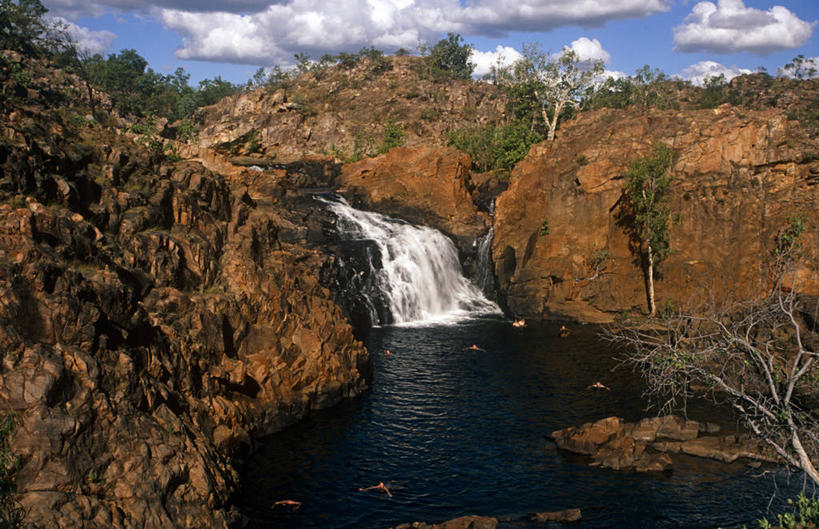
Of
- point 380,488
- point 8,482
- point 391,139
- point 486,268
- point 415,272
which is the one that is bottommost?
point 380,488

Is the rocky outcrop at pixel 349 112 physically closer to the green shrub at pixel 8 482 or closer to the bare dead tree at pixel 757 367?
the bare dead tree at pixel 757 367

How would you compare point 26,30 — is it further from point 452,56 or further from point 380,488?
point 380,488

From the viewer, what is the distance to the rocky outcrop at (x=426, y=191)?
57.6m

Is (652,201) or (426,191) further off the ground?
(426,191)

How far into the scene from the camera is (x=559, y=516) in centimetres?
2092

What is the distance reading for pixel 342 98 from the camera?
107m

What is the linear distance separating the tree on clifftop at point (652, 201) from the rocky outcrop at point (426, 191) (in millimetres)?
15402

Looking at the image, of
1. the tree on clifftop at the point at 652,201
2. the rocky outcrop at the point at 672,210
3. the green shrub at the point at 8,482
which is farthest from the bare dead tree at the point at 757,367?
the tree on clifftop at the point at 652,201

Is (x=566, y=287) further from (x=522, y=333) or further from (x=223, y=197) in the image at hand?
(x=223, y=197)

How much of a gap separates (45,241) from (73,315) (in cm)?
373

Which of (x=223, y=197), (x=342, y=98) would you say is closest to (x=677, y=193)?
(x=223, y=197)

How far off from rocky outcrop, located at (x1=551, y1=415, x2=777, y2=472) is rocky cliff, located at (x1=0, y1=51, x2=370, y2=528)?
11.7 metres

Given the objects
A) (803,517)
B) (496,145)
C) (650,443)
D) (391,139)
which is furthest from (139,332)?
(391,139)

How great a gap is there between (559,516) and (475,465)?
4.56 meters
